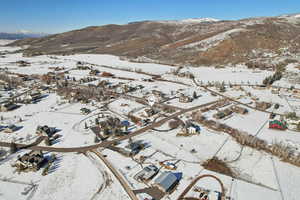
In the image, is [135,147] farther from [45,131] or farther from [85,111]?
[85,111]

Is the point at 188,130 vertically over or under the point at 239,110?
under

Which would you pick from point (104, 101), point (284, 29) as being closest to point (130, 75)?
point (104, 101)

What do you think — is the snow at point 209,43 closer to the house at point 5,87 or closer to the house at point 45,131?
the house at point 45,131

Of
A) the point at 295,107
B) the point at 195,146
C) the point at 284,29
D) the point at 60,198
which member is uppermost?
the point at 284,29

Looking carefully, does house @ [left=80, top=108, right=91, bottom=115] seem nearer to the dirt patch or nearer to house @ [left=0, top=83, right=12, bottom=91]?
the dirt patch

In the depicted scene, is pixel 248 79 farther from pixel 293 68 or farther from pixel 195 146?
pixel 195 146

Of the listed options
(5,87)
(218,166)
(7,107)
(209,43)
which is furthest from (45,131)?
(209,43)

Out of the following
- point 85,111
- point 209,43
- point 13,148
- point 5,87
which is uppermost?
point 209,43

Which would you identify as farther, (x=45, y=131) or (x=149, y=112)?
(x=149, y=112)
